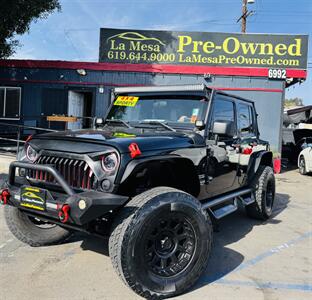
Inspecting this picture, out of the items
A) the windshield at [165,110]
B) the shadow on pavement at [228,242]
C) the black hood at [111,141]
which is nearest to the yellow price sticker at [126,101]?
A: the windshield at [165,110]

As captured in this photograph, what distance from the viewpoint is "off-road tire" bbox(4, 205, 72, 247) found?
4109 mm

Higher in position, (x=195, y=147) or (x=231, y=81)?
(x=231, y=81)

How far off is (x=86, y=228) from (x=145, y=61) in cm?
1133

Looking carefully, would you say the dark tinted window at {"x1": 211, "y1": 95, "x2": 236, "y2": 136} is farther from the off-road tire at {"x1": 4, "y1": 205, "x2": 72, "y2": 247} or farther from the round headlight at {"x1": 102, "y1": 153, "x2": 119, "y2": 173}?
the off-road tire at {"x1": 4, "y1": 205, "x2": 72, "y2": 247}

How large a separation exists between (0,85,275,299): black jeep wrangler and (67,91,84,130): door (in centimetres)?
924

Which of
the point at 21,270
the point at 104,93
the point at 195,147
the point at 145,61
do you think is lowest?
the point at 21,270

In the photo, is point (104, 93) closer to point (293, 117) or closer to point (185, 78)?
point (185, 78)

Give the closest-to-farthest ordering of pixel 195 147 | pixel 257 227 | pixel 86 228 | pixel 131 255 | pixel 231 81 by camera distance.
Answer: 1. pixel 131 255
2. pixel 86 228
3. pixel 195 147
4. pixel 257 227
5. pixel 231 81

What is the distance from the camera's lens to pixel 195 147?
393 centimetres

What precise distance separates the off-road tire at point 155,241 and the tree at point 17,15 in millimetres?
9145

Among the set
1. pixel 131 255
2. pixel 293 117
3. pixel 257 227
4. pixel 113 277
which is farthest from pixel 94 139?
Result: pixel 293 117

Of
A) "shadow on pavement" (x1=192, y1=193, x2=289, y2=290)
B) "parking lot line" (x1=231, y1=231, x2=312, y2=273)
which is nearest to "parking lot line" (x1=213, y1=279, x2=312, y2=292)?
"shadow on pavement" (x1=192, y1=193, x2=289, y2=290)

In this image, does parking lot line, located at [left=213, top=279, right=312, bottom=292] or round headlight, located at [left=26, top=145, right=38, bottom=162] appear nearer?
parking lot line, located at [left=213, top=279, right=312, bottom=292]

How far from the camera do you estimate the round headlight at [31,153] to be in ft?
12.1
